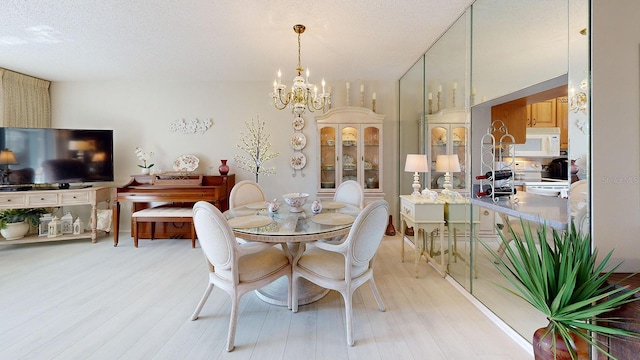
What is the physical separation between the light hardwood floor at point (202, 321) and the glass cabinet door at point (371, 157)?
1.37 meters

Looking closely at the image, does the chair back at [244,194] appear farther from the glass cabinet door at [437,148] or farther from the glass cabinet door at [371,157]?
the glass cabinet door at [437,148]

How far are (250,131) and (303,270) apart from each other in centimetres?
276

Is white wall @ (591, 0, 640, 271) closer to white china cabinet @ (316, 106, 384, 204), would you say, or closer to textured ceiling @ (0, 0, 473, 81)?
textured ceiling @ (0, 0, 473, 81)

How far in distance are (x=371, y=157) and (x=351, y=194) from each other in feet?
3.68

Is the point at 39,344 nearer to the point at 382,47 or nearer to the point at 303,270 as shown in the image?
the point at 303,270

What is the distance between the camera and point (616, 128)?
46.5 inches

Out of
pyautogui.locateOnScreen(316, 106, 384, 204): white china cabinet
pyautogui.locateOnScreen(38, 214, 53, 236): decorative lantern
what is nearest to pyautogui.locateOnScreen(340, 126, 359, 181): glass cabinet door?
pyautogui.locateOnScreen(316, 106, 384, 204): white china cabinet

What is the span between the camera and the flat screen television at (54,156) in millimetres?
3281

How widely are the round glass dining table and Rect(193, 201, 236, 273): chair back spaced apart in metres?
0.16

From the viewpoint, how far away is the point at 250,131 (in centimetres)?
397

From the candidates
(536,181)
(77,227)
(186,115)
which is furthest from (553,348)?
(77,227)

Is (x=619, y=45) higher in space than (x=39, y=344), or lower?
higher

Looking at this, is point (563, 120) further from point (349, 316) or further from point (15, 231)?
point (15, 231)

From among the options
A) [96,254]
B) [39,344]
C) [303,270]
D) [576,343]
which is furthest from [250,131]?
Result: [576,343]
